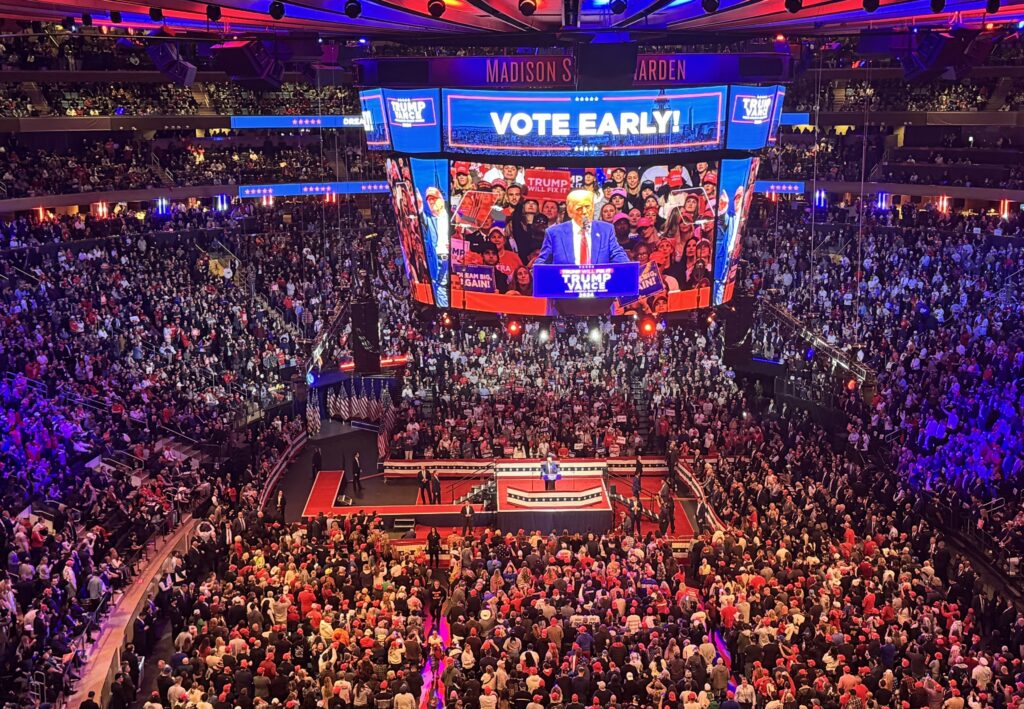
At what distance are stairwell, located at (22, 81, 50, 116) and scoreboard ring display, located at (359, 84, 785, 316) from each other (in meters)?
18.5

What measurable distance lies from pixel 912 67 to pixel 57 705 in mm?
16811

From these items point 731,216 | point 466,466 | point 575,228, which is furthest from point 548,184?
point 466,466

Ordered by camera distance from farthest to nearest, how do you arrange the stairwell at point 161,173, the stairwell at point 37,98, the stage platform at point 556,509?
the stairwell at point 161,173
the stairwell at point 37,98
the stage platform at point 556,509

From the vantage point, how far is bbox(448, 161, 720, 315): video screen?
22.5 meters

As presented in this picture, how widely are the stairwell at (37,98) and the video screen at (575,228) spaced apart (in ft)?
66.5

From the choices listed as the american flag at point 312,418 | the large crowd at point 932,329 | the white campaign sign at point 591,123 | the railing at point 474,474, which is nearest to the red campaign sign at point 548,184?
the white campaign sign at point 591,123

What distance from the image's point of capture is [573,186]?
22.4 metres

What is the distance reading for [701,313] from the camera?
25203 millimetres

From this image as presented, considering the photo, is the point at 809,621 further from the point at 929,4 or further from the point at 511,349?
the point at 511,349

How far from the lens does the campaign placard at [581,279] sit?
22.9 meters

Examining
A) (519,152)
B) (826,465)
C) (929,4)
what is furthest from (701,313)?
(929,4)

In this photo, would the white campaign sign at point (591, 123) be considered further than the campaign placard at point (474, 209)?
No

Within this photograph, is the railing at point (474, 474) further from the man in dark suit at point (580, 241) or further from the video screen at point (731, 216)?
the video screen at point (731, 216)

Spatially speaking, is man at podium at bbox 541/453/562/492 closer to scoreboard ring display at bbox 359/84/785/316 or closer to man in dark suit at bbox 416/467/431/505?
man in dark suit at bbox 416/467/431/505
